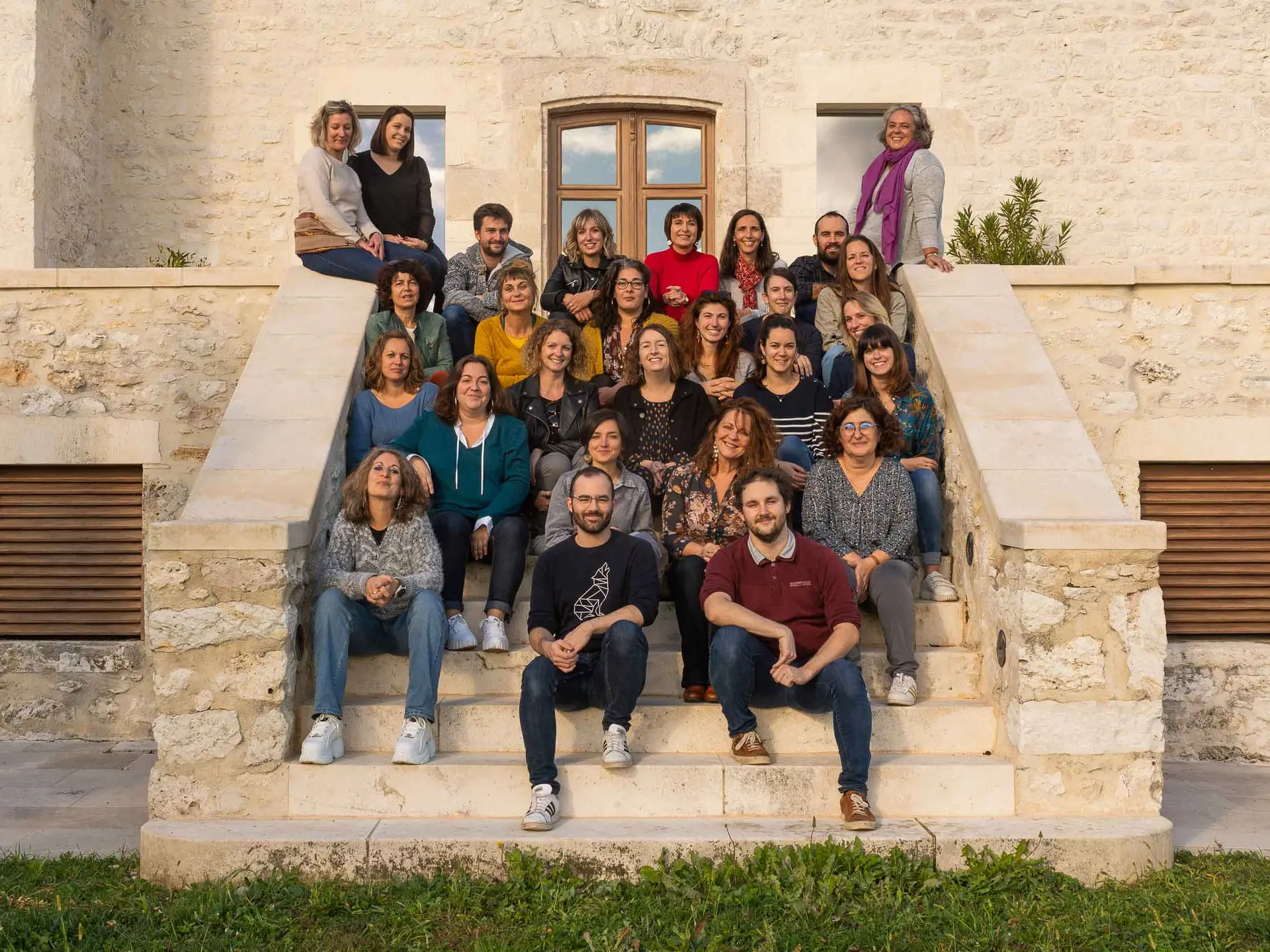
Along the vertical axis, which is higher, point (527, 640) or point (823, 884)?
point (527, 640)

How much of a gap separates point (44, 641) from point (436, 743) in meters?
3.08

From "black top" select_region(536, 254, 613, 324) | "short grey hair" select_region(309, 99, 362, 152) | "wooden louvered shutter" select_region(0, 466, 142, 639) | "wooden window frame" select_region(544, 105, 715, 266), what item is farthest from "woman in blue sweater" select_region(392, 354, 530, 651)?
"wooden window frame" select_region(544, 105, 715, 266)

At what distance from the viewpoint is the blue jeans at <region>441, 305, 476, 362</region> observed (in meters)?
6.18

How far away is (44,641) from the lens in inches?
252

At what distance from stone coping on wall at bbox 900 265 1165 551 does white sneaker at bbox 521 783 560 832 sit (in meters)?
1.79

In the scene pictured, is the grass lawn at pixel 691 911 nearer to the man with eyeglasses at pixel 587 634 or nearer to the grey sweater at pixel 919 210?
the man with eyeglasses at pixel 587 634

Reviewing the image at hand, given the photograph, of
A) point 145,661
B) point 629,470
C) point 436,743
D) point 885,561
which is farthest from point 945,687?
point 145,661

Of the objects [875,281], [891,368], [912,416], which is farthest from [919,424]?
[875,281]

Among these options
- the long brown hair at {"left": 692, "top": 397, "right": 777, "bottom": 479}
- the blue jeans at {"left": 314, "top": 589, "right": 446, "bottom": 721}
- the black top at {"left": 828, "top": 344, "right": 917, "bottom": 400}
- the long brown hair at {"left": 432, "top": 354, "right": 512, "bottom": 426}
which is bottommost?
the blue jeans at {"left": 314, "top": 589, "right": 446, "bottom": 721}

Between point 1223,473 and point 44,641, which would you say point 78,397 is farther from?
point 1223,473

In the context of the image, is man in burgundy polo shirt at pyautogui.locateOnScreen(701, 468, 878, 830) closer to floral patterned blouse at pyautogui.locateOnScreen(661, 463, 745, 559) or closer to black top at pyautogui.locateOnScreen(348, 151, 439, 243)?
floral patterned blouse at pyautogui.locateOnScreen(661, 463, 745, 559)

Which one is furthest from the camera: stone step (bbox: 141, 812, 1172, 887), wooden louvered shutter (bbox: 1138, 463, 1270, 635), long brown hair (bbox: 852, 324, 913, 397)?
wooden louvered shutter (bbox: 1138, 463, 1270, 635)

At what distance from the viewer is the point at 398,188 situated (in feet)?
21.9

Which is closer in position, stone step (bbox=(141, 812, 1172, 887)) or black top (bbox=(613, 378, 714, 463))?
stone step (bbox=(141, 812, 1172, 887))
